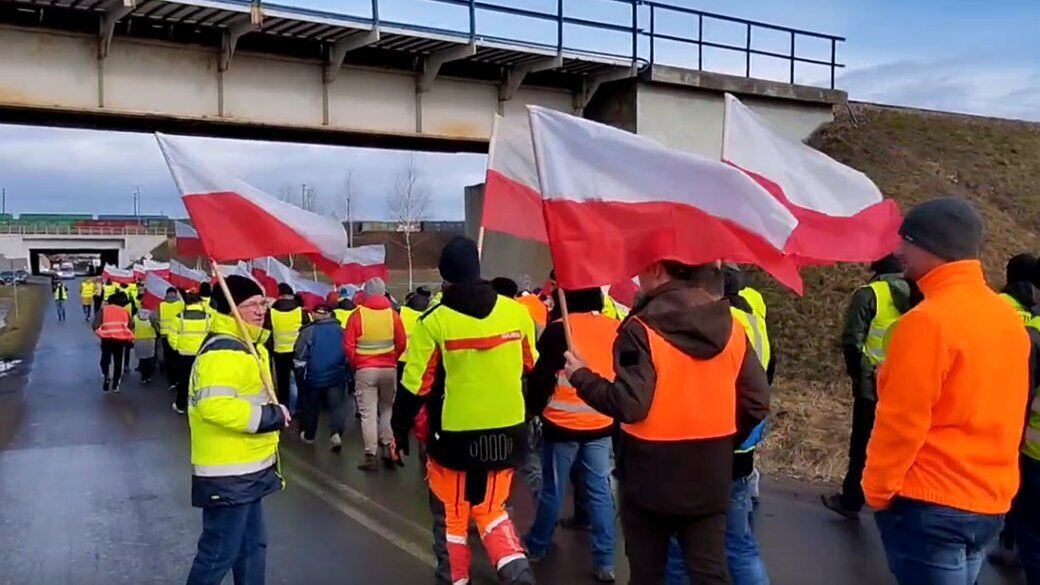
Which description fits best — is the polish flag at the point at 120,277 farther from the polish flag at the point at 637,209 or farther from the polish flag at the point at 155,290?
the polish flag at the point at 637,209

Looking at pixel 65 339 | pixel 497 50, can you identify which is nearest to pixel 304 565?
pixel 497 50

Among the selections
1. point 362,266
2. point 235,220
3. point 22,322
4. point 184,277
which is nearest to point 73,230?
point 22,322

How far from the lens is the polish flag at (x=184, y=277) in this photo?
18.1m

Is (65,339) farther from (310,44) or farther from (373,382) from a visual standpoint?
(373,382)

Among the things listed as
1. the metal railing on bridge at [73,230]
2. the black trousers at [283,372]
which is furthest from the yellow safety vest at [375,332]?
the metal railing on bridge at [73,230]

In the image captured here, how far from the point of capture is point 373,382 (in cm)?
991

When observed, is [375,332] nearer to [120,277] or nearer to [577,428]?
[577,428]

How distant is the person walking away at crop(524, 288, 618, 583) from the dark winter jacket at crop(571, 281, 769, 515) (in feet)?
6.34

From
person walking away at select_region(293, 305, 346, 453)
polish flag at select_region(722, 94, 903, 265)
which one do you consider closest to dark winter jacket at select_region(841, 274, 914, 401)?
polish flag at select_region(722, 94, 903, 265)

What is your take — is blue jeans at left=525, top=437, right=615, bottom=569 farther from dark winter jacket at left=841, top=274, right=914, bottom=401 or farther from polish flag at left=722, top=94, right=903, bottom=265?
dark winter jacket at left=841, top=274, right=914, bottom=401

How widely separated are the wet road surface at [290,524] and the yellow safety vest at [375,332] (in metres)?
1.24

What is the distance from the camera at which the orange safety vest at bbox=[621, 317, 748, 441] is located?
378 centimetres

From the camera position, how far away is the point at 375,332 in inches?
388

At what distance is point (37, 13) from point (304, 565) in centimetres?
1213
